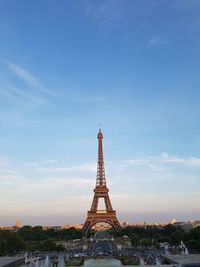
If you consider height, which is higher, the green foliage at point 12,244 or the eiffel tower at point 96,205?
the eiffel tower at point 96,205

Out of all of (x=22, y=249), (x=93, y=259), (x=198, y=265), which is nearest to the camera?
(x=198, y=265)

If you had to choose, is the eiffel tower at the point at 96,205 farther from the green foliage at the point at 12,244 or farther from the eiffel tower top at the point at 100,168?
the green foliage at the point at 12,244

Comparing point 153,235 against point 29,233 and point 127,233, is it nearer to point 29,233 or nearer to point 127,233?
point 127,233

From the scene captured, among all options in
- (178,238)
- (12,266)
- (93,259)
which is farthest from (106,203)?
(12,266)

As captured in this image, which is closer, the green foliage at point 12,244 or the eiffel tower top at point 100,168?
the green foliage at point 12,244

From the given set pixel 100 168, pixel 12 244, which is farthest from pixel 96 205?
pixel 12 244

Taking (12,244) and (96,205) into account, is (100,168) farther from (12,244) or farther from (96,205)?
(12,244)

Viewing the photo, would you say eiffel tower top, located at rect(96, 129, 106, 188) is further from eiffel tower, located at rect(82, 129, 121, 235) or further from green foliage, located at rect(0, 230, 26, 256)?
green foliage, located at rect(0, 230, 26, 256)

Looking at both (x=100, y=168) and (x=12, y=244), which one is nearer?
(x=12, y=244)

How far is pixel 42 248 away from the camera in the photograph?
51531mm

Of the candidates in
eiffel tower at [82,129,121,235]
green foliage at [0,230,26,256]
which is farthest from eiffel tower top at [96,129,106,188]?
green foliage at [0,230,26,256]

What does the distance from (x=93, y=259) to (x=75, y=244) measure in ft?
76.0

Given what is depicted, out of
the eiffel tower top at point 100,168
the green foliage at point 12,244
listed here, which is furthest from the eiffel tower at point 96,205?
the green foliage at point 12,244

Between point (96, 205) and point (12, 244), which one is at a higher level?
point (96, 205)
